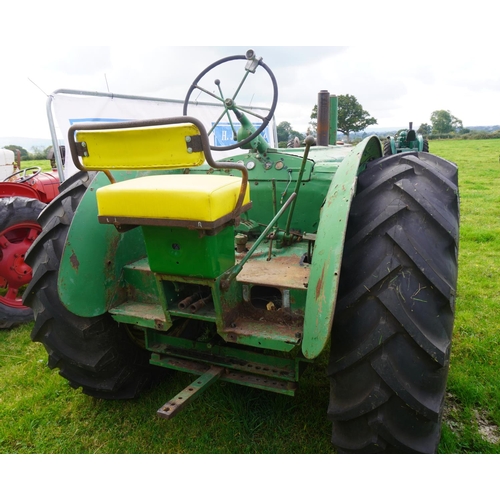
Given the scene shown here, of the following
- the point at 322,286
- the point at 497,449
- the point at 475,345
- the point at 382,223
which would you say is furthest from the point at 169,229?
the point at 475,345

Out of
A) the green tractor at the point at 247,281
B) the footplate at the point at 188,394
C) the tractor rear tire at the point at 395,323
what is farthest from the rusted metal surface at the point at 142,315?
the tractor rear tire at the point at 395,323

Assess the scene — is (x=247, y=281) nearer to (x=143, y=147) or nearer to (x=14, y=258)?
(x=143, y=147)

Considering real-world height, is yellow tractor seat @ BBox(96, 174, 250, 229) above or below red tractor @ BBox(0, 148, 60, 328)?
above

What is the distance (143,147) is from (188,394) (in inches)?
43.2

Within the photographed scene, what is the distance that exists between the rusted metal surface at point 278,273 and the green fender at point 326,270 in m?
0.25

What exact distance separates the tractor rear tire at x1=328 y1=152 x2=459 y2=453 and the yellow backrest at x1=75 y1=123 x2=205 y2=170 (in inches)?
28.1

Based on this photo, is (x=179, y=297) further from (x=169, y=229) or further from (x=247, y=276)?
(x=169, y=229)

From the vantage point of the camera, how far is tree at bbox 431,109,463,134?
59.6 meters

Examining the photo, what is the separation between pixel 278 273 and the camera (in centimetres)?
198

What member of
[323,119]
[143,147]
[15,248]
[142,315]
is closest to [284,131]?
[323,119]

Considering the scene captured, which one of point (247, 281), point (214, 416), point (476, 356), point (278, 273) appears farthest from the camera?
point (476, 356)

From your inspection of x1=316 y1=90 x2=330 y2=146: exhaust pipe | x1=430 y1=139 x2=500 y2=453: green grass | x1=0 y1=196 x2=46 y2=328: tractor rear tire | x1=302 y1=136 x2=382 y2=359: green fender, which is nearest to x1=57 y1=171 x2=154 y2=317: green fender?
x1=302 y1=136 x2=382 y2=359: green fender

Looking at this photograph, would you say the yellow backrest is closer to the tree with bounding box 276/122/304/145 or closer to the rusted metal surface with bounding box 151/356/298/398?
the rusted metal surface with bounding box 151/356/298/398

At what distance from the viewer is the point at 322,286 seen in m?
1.51
